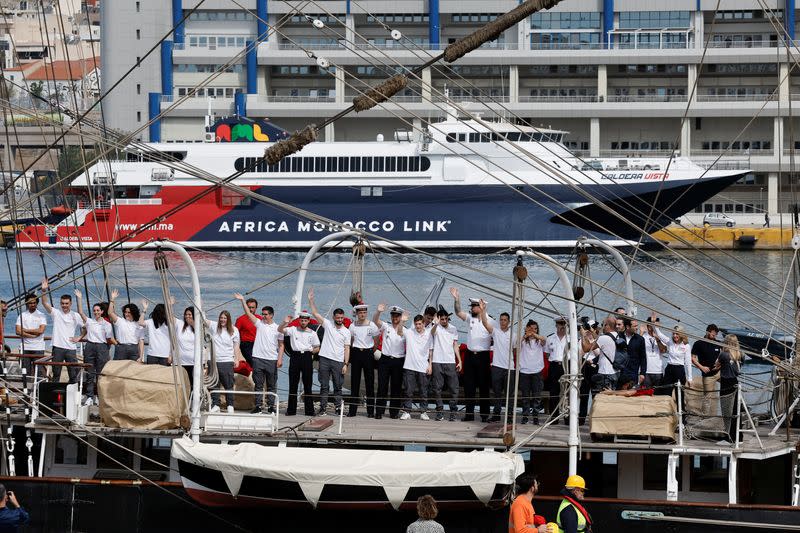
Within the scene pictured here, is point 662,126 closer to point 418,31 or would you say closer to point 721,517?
point 418,31

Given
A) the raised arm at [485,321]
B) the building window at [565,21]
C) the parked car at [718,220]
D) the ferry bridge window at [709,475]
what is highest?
the building window at [565,21]

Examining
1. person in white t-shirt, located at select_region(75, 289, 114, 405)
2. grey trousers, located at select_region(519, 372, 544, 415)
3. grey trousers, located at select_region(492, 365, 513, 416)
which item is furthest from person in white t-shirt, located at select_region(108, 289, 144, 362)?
grey trousers, located at select_region(519, 372, 544, 415)

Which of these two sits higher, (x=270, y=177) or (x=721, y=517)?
(x=270, y=177)

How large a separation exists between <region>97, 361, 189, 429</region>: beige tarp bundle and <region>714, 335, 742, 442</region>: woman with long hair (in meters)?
5.75

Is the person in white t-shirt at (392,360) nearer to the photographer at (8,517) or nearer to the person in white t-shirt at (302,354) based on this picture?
the person in white t-shirt at (302,354)

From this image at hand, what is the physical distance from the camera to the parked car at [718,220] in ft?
217

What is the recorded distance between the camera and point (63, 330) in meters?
16.5

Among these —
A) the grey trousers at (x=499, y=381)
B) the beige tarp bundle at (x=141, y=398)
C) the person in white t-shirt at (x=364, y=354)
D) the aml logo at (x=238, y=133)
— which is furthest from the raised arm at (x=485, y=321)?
the aml logo at (x=238, y=133)

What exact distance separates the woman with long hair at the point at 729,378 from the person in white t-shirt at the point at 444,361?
9.79 ft

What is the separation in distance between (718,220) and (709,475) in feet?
179

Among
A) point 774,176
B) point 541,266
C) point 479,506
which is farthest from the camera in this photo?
point 774,176

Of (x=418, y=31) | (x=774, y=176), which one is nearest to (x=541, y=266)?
(x=774, y=176)

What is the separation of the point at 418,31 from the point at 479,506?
Result: 69.9 meters

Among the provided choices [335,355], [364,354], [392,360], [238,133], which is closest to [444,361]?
[392,360]
